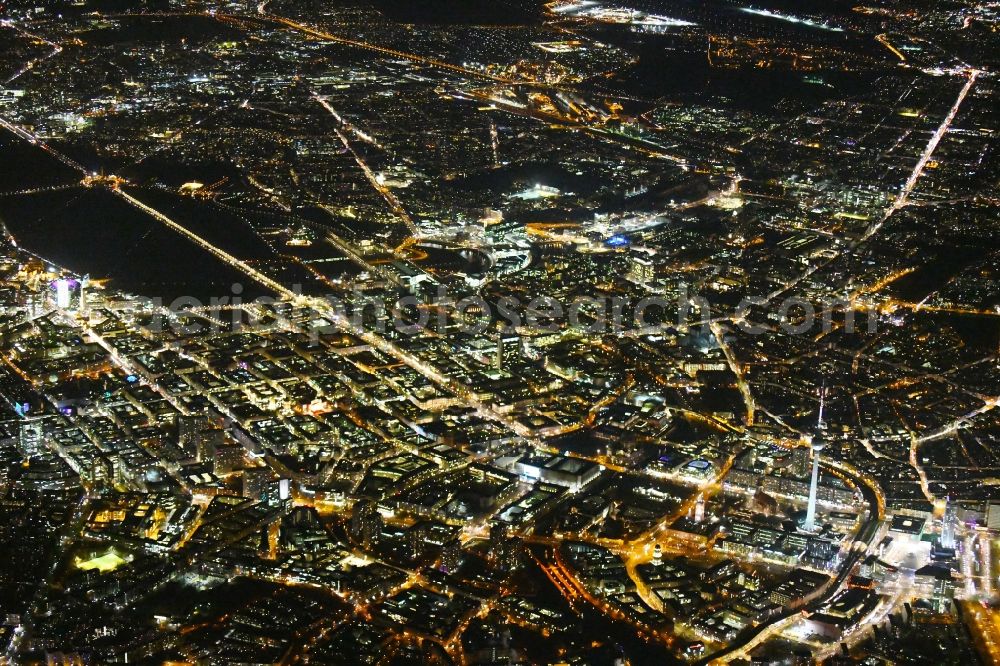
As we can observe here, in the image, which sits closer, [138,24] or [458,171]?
[458,171]

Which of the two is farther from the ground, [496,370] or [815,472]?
[815,472]

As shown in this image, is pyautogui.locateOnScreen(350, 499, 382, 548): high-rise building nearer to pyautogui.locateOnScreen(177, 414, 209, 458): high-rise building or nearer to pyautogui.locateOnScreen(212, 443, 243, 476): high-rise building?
pyautogui.locateOnScreen(212, 443, 243, 476): high-rise building

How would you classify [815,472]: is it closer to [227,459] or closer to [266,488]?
[266,488]

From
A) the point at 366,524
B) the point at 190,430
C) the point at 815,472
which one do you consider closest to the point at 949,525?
the point at 815,472

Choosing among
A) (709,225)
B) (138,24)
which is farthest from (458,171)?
(138,24)

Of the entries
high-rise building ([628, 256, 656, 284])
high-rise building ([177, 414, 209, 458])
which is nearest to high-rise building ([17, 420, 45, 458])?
high-rise building ([177, 414, 209, 458])

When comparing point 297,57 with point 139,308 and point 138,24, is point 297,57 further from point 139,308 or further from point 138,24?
point 139,308

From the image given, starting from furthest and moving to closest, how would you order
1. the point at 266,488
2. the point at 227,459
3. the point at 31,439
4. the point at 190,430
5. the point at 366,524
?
the point at 190,430
the point at 31,439
the point at 227,459
the point at 266,488
the point at 366,524
